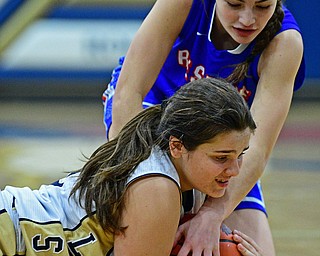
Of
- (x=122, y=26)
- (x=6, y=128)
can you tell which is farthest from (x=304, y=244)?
(x=122, y=26)

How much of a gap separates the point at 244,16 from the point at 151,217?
70cm

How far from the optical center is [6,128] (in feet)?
19.8

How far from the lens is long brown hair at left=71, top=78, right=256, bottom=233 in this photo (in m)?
2.16

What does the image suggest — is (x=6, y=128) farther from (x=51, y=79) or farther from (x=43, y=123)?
(x=51, y=79)

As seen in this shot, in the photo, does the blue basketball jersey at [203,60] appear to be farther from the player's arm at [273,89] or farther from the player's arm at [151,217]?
the player's arm at [151,217]

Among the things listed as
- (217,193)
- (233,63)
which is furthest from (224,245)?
(233,63)

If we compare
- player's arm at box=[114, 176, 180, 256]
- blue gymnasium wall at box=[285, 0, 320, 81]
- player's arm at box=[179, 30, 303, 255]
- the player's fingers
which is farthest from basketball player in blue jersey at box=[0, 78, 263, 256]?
blue gymnasium wall at box=[285, 0, 320, 81]

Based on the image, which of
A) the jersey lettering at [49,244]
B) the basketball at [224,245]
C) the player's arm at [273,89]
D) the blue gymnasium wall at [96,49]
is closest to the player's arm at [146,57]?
the player's arm at [273,89]

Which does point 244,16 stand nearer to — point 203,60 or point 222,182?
point 203,60

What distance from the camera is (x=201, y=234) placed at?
235 centimetres

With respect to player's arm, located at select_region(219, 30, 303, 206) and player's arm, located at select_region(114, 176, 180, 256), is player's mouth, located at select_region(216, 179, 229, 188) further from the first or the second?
player's arm, located at select_region(219, 30, 303, 206)

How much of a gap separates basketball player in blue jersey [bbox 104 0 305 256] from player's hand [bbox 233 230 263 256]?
0.27 feet

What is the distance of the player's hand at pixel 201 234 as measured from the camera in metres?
2.32

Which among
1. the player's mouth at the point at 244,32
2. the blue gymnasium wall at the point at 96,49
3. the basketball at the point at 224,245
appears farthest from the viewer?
the blue gymnasium wall at the point at 96,49
